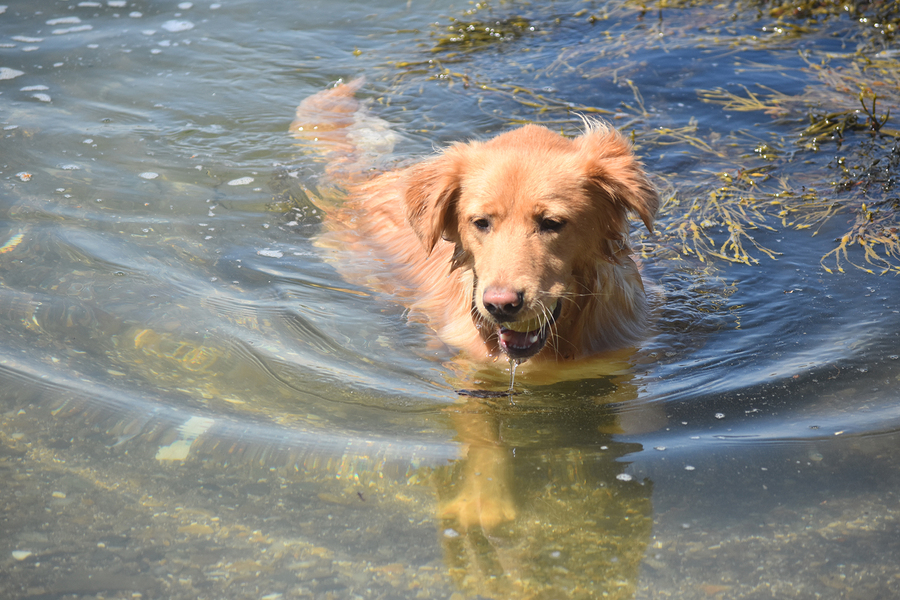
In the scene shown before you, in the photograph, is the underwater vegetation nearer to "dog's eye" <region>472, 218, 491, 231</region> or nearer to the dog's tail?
the dog's tail

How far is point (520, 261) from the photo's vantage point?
3729mm

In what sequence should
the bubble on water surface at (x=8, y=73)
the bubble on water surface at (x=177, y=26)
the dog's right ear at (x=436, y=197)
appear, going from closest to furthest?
the dog's right ear at (x=436, y=197) → the bubble on water surface at (x=8, y=73) → the bubble on water surface at (x=177, y=26)

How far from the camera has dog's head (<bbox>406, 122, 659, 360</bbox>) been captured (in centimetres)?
377

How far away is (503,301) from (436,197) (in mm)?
923

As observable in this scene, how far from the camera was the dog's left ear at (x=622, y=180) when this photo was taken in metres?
3.99

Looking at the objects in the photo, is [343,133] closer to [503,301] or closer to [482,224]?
[482,224]

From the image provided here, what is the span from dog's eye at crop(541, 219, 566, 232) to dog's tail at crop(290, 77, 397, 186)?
119 inches

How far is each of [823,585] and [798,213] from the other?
4.04m

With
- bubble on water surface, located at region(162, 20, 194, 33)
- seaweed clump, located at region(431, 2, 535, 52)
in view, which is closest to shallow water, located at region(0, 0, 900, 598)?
seaweed clump, located at region(431, 2, 535, 52)

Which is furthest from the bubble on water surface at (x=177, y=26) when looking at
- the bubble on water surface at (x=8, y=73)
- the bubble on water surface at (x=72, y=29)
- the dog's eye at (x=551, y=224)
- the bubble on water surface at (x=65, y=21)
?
the dog's eye at (x=551, y=224)

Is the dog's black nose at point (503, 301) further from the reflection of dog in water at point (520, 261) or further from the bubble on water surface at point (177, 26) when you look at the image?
the bubble on water surface at point (177, 26)

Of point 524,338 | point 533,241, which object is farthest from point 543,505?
point 533,241

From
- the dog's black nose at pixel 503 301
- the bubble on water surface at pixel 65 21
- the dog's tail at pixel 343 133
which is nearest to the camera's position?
the dog's black nose at pixel 503 301

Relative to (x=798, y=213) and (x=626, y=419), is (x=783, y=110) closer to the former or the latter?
(x=798, y=213)
